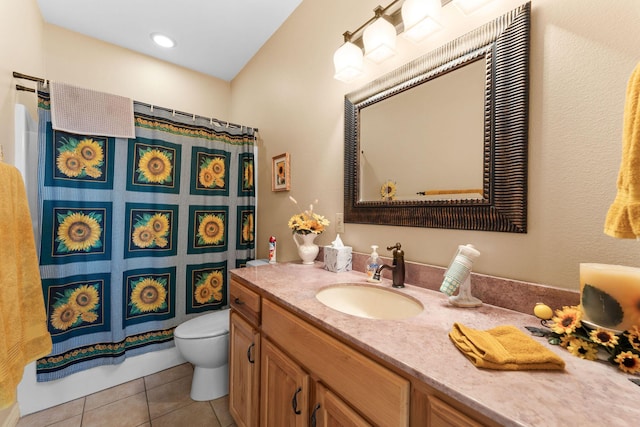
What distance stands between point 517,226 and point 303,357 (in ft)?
2.71

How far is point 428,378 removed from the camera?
1.60ft

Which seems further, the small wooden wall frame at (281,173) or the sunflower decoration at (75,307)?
the small wooden wall frame at (281,173)

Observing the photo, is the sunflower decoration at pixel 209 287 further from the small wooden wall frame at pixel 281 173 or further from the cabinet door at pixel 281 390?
the cabinet door at pixel 281 390

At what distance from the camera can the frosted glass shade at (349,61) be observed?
1.29m

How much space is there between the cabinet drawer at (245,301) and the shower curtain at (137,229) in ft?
2.90

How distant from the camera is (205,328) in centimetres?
158

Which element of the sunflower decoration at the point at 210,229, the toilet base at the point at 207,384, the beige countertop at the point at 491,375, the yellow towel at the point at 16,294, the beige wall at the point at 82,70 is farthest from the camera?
the sunflower decoration at the point at 210,229

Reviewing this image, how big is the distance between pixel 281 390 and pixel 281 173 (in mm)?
1471

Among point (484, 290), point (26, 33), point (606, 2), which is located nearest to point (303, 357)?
point (484, 290)

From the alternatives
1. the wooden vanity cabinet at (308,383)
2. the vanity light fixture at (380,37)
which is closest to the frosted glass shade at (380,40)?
the vanity light fixture at (380,37)

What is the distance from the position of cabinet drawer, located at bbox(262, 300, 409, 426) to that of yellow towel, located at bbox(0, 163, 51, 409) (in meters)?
0.92

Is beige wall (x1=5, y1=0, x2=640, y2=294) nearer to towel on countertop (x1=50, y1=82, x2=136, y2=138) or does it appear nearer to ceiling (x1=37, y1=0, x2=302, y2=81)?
ceiling (x1=37, y1=0, x2=302, y2=81)

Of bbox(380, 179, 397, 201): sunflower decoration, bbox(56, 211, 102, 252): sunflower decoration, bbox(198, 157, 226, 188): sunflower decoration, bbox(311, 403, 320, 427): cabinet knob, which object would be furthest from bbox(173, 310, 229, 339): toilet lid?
bbox(380, 179, 397, 201): sunflower decoration

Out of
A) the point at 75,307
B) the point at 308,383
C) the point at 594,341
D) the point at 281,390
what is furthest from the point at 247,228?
the point at 594,341
